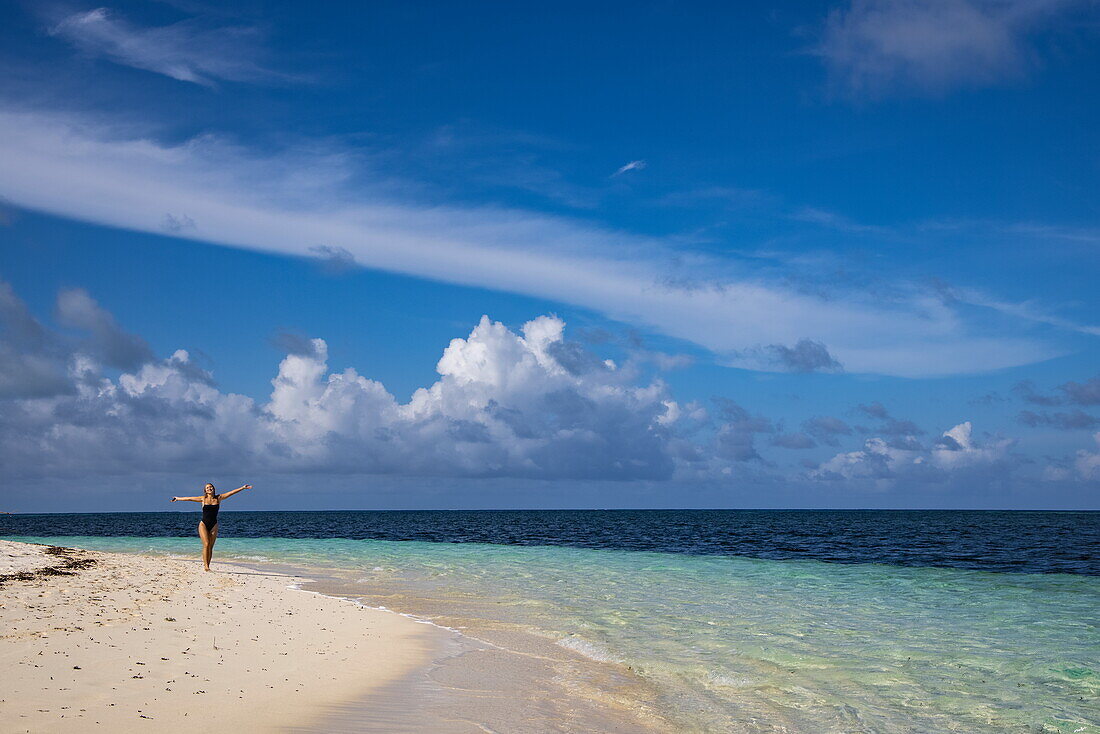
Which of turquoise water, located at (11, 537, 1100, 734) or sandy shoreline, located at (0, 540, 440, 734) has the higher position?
sandy shoreline, located at (0, 540, 440, 734)

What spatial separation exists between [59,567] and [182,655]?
1463 centimetres

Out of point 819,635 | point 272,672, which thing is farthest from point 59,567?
point 819,635

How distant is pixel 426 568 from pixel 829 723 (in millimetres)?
27098

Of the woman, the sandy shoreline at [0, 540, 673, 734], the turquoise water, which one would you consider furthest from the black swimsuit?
the sandy shoreline at [0, 540, 673, 734]

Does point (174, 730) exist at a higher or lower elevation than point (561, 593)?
higher

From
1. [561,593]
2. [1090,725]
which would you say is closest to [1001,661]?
[1090,725]

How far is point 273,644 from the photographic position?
12.5 m

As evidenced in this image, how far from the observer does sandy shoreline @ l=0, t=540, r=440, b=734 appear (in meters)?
7.96

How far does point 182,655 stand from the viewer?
1080 cm

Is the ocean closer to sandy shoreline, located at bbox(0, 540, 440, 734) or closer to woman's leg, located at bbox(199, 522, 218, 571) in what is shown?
sandy shoreline, located at bbox(0, 540, 440, 734)

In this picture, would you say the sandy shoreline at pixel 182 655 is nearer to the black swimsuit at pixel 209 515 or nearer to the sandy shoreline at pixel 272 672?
the sandy shoreline at pixel 272 672

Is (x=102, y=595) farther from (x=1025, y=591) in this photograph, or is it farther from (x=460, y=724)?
(x=1025, y=591)

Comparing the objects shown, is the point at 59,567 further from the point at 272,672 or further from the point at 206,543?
the point at 272,672

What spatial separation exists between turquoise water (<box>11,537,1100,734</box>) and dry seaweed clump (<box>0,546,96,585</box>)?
8.59 meters
